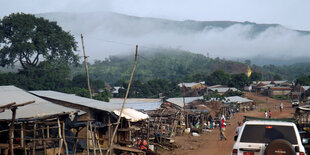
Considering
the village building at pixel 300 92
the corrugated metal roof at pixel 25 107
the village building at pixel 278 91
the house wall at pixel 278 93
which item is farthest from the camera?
the house wall at pixel 278 93

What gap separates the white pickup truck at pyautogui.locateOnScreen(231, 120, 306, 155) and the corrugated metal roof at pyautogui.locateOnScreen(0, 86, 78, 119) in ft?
25.3

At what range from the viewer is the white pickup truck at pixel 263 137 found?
30.1 ft

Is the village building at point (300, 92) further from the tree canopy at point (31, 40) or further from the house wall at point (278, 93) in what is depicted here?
the tree canopy at point (31, 40)

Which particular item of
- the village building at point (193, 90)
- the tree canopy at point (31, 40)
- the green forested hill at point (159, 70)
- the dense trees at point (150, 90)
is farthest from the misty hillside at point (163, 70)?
the tree canopy at point (31, 40)

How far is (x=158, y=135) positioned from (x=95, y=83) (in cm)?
6086

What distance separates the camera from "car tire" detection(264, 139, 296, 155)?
8414 millimetres

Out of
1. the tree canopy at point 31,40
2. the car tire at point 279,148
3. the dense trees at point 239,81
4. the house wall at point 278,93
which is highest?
the tree canopy at point 31,40

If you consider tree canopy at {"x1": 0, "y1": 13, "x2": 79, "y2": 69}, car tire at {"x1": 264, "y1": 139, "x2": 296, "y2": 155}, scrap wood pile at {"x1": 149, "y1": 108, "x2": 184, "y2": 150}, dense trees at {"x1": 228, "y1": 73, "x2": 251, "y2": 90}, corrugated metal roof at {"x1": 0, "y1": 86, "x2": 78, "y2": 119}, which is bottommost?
scrap wood pile at {"x1": 149, "y1": 108, "x2": 184, "y2": 150}

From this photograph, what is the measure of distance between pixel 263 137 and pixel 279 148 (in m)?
0.95

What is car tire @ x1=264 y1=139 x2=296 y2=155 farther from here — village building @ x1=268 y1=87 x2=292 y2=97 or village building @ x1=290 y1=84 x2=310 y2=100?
village building @ x1=268 y1=87 x2=292 y2=97

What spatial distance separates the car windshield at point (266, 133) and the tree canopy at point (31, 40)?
174 feet

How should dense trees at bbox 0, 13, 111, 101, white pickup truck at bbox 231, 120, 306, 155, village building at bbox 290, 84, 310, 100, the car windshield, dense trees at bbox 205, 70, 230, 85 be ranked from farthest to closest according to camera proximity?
dense trees at bbox 205, 70, 230, 85 → village building at bbox 290, 84, 310, 100 → dense trees at bbox 0, 13, 111, 101 → the car windshield → white pickup truck at bbox 231, 120, 306, 155

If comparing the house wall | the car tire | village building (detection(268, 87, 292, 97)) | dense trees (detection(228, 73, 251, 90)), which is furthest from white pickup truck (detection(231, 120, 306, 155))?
dense trees (detection(228, 73, 251, 90))

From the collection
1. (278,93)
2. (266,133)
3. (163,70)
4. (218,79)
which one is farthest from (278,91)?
(266,133)
